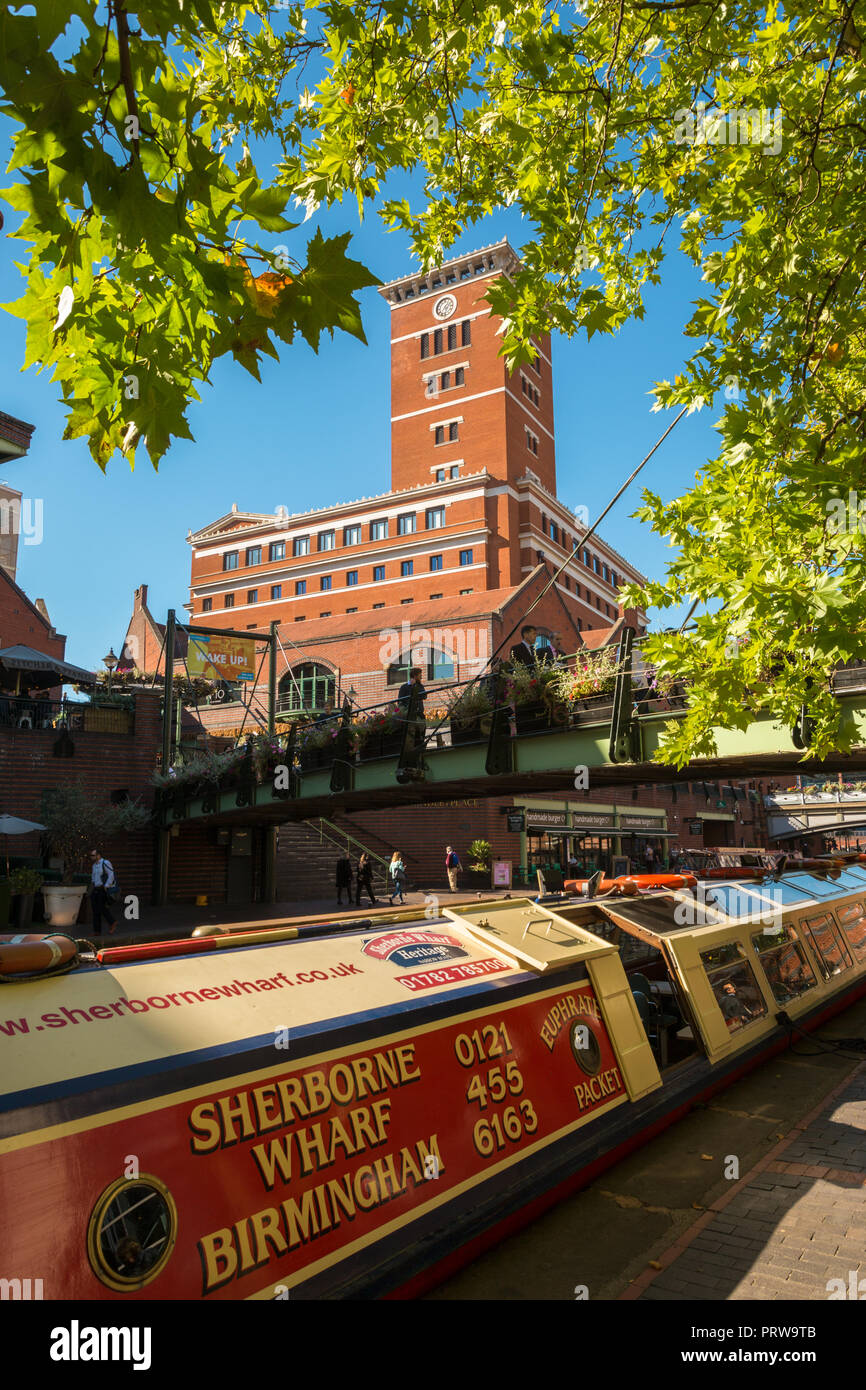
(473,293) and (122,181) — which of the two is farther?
(473,293)

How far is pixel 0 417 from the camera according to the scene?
25.6 metres

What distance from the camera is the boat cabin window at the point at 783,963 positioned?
9048 millimetres

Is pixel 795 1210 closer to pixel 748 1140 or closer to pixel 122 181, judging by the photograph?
pixel 748 1140

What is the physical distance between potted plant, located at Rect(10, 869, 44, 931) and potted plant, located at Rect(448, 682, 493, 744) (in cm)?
968

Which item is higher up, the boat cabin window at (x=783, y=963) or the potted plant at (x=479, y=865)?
the boat cabin window at (x=783, y=963)

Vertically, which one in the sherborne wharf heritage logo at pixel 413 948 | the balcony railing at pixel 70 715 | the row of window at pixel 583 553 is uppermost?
the row of window at pixel 583 553

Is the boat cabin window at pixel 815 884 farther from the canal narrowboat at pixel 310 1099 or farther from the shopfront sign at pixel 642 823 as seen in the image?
the shopfront sign at pixel 642 823

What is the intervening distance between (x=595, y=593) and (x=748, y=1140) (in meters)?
57.2

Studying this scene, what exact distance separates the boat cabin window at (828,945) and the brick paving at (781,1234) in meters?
4.12

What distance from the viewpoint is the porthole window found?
2.99m

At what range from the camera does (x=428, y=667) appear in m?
38.9

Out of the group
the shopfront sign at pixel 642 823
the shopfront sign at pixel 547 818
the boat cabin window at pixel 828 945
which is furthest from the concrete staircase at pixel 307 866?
the shopfront sign at pixel 642 823

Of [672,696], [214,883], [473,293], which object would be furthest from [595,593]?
[672,696]

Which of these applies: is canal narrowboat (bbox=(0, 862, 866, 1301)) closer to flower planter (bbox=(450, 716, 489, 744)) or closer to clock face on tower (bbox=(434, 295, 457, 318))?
flower planter (bbox=(450, 716, 489, 744))
